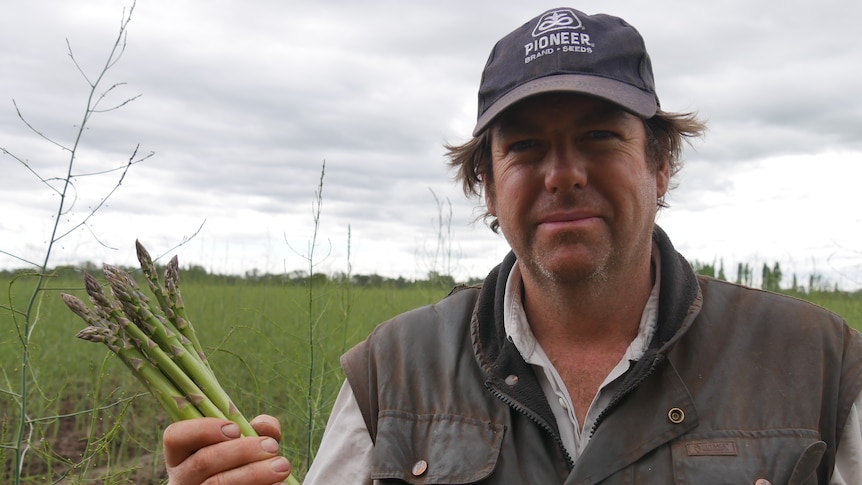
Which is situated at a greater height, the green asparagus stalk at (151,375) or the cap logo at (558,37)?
the cap logo at (558,37)

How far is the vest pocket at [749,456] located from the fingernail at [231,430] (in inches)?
47.8

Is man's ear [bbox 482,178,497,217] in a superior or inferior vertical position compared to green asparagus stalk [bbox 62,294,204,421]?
superior

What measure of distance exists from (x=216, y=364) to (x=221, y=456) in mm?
6134

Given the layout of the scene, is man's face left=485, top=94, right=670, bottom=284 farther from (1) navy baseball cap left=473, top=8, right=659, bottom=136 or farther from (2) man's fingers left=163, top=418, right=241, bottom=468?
(2) man's fingers left=163, top=418, right=241, bottom=468

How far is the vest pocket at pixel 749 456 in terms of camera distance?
2.01 metres

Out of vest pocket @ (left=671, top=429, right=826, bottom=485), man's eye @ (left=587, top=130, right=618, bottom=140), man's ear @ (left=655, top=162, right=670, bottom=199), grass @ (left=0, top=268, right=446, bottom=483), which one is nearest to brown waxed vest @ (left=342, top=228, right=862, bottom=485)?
vest pocket @ (left=671, top=429, right=826, bottom=485)

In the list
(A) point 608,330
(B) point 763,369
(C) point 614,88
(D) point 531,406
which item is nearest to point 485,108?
(C) point 614,88

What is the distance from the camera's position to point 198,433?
1.79 metres

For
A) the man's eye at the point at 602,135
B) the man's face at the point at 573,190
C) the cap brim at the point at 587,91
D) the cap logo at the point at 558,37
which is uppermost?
the cap logo at the point at 558,37

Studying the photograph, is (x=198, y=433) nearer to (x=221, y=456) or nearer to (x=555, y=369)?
(x=221, y=456)

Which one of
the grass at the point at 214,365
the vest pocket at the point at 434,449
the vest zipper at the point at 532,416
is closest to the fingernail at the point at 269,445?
the vest pocket at the point at 434,449

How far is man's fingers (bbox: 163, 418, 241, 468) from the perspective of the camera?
179 centimetres

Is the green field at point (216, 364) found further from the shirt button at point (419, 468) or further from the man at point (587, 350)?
the shirt button at point (419, 468)

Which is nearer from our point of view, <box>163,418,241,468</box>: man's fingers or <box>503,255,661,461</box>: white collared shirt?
<box>163,418,241,468</box>: man's fingers
